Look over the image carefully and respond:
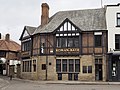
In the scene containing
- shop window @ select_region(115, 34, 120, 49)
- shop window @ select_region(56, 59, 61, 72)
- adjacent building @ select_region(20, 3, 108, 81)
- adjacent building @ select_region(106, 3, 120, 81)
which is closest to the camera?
adjacent building @ select_region(106, 3, 120, 81)

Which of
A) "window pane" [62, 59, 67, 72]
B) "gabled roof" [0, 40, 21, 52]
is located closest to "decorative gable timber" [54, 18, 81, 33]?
"window pane" [62, 59, 67, 72]

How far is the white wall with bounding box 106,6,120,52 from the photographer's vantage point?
3756 cm

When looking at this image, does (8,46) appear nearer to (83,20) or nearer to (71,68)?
(83,20)

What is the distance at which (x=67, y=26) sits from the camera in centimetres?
3909

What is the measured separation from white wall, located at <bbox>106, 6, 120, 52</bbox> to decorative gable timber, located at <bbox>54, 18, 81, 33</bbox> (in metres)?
4.52

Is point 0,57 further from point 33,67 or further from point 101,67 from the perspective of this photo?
point 101,67

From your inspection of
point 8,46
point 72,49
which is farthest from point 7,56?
point 72,49

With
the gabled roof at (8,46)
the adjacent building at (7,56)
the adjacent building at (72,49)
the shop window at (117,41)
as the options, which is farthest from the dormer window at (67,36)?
the gabled roof at (8,46)

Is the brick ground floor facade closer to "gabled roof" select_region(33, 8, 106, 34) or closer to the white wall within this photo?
the white wall

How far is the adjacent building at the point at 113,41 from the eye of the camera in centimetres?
3697

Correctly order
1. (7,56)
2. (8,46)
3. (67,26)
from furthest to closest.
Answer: (8,46) < (7,56) < (67,26)

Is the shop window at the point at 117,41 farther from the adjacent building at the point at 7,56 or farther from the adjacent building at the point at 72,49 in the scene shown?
the adjacent building at the point at 7,56

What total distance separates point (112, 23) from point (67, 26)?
630 cm

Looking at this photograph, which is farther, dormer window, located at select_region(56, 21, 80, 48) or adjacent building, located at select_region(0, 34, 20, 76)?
adjacent building, located at select_region(0, 34, 20, 76)
